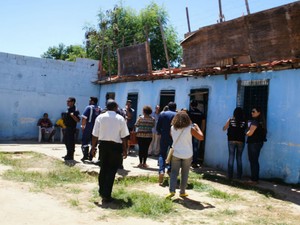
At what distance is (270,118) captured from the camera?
786 cm

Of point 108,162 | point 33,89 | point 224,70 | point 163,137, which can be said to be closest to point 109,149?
point 108,162

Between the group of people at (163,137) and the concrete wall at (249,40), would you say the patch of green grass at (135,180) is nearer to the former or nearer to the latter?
the group of people at (163,137)

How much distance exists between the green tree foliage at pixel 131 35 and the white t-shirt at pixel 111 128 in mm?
16915

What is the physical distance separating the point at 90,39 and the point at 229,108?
17.5 m

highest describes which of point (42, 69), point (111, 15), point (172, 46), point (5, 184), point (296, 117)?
point (111, 15)

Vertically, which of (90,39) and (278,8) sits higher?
(90,39)

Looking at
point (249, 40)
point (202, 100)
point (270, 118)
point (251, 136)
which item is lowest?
point (251, 136)

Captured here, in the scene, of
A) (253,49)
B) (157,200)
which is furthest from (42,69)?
(157,200)

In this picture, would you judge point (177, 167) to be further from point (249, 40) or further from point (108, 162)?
point (249, 40)

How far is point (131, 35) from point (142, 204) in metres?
19.1

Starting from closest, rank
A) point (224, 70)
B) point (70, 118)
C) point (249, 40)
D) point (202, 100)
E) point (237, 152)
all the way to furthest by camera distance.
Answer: point (237, 152) < point (249, 40) < point (70, 118) < point (224, 70) < point (202, 100)

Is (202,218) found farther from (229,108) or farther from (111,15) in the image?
(111,15)

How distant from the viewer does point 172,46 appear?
2353cm

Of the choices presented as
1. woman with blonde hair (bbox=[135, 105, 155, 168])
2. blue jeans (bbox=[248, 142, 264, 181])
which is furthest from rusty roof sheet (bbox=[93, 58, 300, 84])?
woman with blonde hair (bbox=[135, 105, 155, 168])
